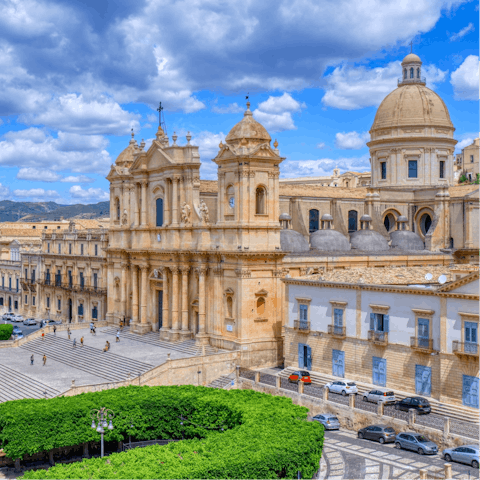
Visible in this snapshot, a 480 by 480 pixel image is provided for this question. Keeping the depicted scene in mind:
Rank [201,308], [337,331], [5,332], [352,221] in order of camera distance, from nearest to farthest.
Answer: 1. [337,331]
2. [201,308]
3. [5,332]
4. [352,221]

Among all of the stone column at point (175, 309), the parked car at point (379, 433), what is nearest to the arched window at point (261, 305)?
the stone column at point (175, 309)

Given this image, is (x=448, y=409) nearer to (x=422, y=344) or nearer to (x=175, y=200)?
(x=422, y=344)

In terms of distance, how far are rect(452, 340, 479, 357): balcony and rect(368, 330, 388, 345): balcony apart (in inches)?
170

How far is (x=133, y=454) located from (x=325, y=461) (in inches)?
353

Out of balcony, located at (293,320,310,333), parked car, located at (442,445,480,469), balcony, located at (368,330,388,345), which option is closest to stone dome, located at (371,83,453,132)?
balcony, located at (293,320,310,333)

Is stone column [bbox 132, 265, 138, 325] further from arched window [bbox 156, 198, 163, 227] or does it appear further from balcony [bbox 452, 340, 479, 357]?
balcony [bbox 452, 340, 479, 357]

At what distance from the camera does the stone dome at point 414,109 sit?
6569 cm

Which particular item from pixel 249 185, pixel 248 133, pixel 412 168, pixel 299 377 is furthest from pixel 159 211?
pixel 412 168

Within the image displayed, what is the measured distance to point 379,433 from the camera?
31.5m

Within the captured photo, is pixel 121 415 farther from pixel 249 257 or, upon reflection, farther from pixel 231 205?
pixel 231 205

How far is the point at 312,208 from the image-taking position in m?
58.0

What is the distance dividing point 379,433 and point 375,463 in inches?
121

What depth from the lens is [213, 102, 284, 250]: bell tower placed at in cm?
4481

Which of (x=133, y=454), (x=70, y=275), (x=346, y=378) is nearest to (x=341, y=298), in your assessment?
(x=346, y=378)
